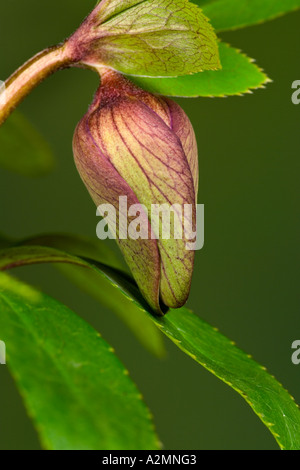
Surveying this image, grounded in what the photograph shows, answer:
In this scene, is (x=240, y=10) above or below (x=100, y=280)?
above

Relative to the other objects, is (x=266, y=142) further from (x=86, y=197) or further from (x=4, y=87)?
(x=4, y=87)

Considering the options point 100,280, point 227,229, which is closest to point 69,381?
point 100,280

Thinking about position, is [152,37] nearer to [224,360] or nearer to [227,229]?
[224,360]

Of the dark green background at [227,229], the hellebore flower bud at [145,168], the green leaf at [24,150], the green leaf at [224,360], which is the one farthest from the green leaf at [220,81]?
the dark green background at [227,229]

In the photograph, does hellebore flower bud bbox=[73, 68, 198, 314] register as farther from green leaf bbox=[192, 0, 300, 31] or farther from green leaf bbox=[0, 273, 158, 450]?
green leaf bbox=[192, 0, 300, 31]

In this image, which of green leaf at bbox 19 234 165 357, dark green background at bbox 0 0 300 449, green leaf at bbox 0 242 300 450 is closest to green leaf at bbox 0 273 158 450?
green leaf at bbox 0 242 300 450

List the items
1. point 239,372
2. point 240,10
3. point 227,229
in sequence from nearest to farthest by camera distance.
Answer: point 239,372
point 240,10
point 227,229
